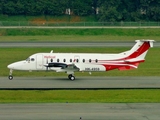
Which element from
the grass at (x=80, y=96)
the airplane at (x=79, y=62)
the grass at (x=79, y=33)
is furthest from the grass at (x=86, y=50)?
the grass at (x=79, y=33)

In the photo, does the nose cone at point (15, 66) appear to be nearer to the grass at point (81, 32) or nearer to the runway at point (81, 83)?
the runway at point (81, 83)

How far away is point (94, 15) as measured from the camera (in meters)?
108

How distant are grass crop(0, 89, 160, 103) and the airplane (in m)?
6.41

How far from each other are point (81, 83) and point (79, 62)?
3.16m

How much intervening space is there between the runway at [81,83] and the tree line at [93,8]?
6330 cm

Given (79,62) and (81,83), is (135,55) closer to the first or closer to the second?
(79,62)

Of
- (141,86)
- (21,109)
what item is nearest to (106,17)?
(141,86)

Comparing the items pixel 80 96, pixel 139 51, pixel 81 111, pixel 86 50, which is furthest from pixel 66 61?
pixel 86 50

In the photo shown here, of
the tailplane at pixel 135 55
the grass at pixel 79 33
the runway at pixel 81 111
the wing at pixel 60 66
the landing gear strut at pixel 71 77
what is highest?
the tailplane at pixel 135 55

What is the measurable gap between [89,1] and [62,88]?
75463 millimetres

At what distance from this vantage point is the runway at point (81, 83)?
36.1m

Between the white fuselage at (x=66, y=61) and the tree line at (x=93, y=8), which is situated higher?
the tree line at (x=93, y=8)

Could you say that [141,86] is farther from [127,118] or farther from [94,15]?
[94,15]

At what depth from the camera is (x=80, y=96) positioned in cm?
3241
